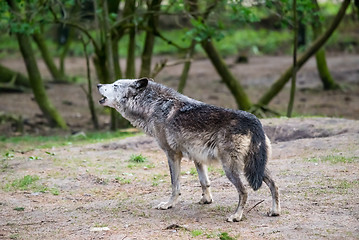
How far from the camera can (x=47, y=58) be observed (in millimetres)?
19047

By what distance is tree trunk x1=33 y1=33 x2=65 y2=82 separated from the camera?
17.4 m

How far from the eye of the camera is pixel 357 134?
31.5 ft

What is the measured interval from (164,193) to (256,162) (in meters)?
1.89

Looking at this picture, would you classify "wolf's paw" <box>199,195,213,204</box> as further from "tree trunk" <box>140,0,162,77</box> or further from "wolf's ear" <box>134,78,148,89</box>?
"tree trunk" <box>140,0,162,77</box>

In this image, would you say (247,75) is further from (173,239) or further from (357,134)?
(173,239)

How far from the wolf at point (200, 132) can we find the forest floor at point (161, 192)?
39 centimetres

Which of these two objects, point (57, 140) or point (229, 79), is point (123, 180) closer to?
point (57, 140)

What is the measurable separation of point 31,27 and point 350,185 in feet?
25.5

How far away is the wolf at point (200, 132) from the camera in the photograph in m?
6.13

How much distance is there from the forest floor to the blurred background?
3106mm

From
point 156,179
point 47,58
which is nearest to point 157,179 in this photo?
point 156,179

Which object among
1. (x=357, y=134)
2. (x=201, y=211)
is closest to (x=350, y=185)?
(x=201, y=211)

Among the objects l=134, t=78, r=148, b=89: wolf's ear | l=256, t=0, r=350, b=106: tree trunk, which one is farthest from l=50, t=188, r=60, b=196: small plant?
l=256, t=0, r=350, b=106: tree trunk

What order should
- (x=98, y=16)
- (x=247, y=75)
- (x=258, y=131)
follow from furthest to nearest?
(x=247, y=75), (x=98, y=16), (x=258, y=131)
